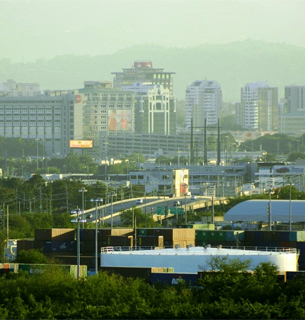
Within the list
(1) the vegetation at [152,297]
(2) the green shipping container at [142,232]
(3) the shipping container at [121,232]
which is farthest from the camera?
(2) the green shipping container at [142,232]

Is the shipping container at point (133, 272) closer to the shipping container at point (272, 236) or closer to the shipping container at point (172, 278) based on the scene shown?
the shipping container at point (172, 278)

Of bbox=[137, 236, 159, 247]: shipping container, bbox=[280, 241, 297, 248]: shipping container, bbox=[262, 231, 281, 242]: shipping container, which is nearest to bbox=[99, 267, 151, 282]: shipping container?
bbox=[137, 236, 159, 247]: shipping container

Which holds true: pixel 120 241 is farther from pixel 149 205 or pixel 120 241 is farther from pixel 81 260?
pixel 149 205

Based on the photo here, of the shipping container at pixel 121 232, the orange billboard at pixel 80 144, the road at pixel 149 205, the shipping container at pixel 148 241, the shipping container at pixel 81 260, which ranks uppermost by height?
the orange billboard at pixel 80 144

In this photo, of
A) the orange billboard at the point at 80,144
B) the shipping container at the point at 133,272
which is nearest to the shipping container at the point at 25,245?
the shipping container at the point at 133,272

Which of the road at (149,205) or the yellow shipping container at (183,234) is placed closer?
the yellow shipping container at (183,234)

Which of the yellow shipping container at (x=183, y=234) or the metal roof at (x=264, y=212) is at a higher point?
the yellow shipping container at (x=183, y=234)

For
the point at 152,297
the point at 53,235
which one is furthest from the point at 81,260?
the point at 152,297

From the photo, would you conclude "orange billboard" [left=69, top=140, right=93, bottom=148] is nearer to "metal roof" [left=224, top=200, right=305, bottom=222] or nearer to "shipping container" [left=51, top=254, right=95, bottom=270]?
"metal roof" [left=224, top=200, right=305, bottom=222]
